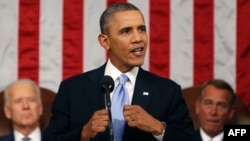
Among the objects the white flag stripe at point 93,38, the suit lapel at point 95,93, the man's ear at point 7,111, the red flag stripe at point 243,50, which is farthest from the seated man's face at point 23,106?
the red flag stripe at point 243,50

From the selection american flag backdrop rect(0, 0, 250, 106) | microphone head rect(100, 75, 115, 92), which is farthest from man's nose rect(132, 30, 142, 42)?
american flag backdrop rect(0, 0, 250, 106)

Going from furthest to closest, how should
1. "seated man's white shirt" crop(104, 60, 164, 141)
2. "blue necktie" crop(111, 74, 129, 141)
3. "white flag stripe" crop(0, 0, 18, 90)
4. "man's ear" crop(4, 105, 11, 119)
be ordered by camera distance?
1. "white flag stripe" crop(0, 0, 18, 90)
2. "man's ear" crop(4, 105, 11, 119)
3. "seated man's white shirt" crop(104, 60, 164, 141)
4. "blue necktie" crop(111, 74, 129, 141)

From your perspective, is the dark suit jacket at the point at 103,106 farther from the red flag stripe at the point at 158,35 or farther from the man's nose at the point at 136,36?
the red flag stripe at the point at 158,35

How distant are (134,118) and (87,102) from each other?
0.99 ft

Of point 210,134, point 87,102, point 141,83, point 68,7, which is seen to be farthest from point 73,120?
point 68,7

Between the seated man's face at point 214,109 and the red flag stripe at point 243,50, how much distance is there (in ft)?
1.05

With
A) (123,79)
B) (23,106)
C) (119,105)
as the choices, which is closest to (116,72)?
(123,79)

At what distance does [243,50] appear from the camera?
3.98 meters

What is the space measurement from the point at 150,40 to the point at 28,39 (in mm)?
650

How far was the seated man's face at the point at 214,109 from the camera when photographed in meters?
3.61

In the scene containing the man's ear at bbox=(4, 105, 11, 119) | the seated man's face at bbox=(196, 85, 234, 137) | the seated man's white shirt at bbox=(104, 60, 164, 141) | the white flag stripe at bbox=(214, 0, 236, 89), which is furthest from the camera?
the white flag stripe at bbox=(214, 0, 236, 89)

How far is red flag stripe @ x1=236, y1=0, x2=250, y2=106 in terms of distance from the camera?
3980 mm

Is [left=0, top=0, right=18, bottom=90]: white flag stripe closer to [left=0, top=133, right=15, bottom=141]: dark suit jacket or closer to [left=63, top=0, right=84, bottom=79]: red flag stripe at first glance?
[left=63, top=0, right=84, bottom=79]: red flag stripe

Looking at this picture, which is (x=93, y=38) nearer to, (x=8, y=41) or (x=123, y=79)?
(x=8, y=41)
